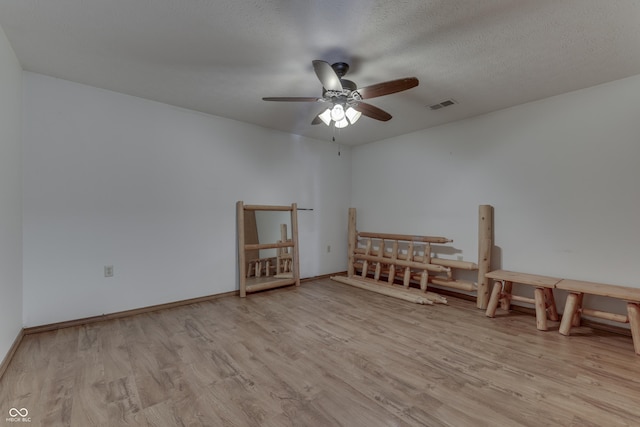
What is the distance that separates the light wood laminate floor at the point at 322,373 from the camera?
1568mm

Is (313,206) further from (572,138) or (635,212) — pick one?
(635,212)

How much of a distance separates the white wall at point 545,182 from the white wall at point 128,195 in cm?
229

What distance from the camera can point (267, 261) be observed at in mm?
4168

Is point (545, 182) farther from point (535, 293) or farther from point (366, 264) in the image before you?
point (366, 264)

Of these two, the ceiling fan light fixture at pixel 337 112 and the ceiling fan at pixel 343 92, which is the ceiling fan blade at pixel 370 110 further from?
the ceiling fan light fixture at pixel 337 112

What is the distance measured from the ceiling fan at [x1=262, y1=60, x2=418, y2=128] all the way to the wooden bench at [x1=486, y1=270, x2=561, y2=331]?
6.96 ft

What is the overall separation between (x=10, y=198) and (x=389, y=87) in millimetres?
3028

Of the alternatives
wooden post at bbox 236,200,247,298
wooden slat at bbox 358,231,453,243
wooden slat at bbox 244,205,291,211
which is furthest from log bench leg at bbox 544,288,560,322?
wooden post at bbox 236,200,247,298

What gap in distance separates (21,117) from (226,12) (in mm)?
2203

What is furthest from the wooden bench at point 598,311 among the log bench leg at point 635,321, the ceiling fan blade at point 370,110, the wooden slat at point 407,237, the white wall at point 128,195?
the white wall at point 128,195

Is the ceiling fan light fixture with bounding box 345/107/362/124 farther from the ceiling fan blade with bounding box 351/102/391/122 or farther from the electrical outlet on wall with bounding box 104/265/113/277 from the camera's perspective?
→ the electrical outlet on wall with bounding box 104/265/113/277

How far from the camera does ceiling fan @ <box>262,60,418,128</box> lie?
203 cm

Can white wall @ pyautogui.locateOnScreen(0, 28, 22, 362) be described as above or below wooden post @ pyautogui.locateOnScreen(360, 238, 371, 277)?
above

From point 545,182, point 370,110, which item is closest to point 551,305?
point 545,182
